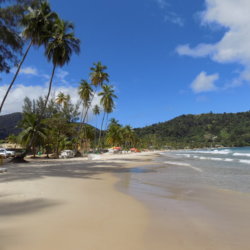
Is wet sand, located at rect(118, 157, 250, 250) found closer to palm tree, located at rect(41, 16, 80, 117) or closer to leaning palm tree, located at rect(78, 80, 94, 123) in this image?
palm tree, located at rect(41, 16, 80, 117)

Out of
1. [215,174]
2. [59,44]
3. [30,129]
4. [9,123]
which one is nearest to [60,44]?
[59,44]

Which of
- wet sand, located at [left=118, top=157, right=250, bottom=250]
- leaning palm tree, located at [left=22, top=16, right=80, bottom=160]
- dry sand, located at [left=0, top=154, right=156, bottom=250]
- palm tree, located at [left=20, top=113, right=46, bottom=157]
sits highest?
leaning palm tree, located at [left=22, top=16, right=80, bottom=160]

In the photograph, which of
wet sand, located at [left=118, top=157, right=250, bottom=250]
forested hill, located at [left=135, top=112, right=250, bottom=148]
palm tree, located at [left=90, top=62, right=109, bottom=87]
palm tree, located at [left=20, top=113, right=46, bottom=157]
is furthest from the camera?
forested hill, located at [left=135, top=112, right=250, bottom=148]

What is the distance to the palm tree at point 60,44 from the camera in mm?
21969

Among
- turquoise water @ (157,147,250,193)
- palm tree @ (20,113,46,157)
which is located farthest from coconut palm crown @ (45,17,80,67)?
turquoise water @ (157,147,250,193)

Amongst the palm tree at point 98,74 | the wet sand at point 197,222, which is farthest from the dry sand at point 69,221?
the palm tree at point 98,74

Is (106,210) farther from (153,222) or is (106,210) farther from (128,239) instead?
(128,239)

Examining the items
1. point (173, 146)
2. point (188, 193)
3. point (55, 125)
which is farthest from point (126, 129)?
point (173, 146)

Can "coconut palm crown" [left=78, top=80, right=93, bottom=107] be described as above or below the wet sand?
above

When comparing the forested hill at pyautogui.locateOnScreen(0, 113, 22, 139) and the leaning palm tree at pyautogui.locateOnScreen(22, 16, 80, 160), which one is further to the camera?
the forested hill at pyautogui.locateOnScreen(0, 113, 22, 139)

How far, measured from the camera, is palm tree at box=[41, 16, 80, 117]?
2197 cm

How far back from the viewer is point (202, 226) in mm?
4355

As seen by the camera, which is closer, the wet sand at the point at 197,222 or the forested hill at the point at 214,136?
the wet sand at the point at 197,222

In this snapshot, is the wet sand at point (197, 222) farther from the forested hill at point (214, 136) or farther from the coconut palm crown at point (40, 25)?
the forested hill at point (214, 136)
